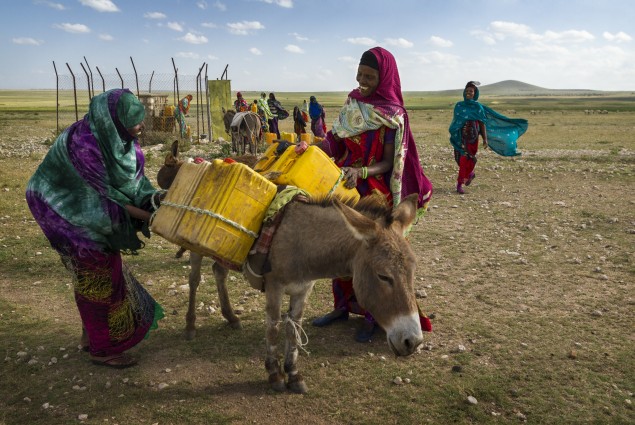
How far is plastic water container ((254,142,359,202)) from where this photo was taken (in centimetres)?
382

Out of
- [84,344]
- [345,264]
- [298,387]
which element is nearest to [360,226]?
[345,264]

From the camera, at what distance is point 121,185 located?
4.00m

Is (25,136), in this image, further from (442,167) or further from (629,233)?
(629,233)

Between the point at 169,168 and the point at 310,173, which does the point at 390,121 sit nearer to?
the point at 310,173

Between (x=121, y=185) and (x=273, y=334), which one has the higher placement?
(x=121, y=185)

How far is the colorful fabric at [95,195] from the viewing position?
3.82m

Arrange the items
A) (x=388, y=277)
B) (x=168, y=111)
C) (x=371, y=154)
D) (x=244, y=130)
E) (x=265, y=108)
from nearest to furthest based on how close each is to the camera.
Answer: (x=388, y=277) < (x=371, y=154) < (x=244, y=130) < (x=168, y=111) < (x=265, y=108)

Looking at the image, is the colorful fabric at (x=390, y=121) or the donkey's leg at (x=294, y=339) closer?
the donkey's leg at (x=294, y=339)

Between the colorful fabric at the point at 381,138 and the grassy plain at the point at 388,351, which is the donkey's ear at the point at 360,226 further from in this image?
the grassy plain at the point at 388,351

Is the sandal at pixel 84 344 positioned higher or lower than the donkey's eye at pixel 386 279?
lower

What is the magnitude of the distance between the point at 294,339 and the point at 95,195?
84.5 inches

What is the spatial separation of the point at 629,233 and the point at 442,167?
25.4 feet

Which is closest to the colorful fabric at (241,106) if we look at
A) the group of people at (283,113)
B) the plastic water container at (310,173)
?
the group of people at (283,113)

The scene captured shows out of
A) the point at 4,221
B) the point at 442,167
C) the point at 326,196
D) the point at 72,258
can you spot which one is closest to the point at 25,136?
the point at 4,221
